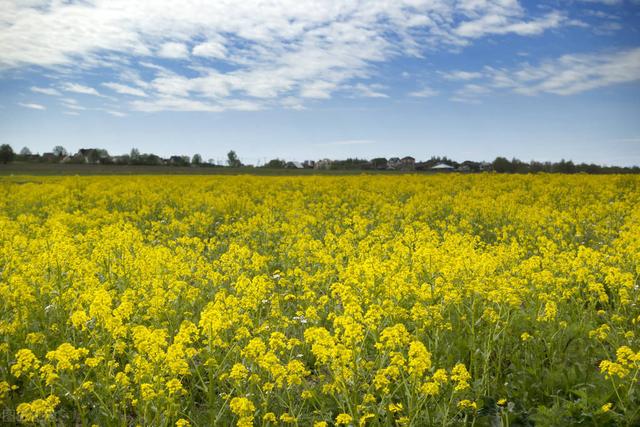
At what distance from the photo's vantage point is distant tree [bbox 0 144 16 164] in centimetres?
6964

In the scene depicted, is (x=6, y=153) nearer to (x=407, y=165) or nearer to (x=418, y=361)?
(x=407, y=165)

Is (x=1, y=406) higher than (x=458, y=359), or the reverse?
(x=458, y=359)

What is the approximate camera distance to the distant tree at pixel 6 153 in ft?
228

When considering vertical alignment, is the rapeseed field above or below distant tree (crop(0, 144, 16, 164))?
below

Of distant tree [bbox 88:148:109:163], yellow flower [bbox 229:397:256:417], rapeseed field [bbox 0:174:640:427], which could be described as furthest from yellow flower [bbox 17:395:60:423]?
distant tree [bbox 88:148:109:163]

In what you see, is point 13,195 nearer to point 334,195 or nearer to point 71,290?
point 334,195

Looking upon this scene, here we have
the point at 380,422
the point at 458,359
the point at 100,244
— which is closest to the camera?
the point at 380,422

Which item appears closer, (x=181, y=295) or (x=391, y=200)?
(x=181, y=295)

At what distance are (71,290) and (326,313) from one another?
3023 millimetres

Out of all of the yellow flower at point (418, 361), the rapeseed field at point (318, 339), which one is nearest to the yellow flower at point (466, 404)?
the rapeseed field at point (318, 339)

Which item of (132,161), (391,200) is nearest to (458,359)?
(391,200)

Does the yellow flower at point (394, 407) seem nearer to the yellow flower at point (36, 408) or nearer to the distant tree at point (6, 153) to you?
the yellow flower at point (36, 408)

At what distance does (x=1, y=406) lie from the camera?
457 cm

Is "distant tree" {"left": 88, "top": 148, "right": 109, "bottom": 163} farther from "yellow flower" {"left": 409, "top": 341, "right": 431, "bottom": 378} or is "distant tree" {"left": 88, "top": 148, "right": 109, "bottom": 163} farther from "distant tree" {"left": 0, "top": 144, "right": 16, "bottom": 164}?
"yellow flower" {"left": 409, "top": 341, "right": 431, "bottom": 378}
